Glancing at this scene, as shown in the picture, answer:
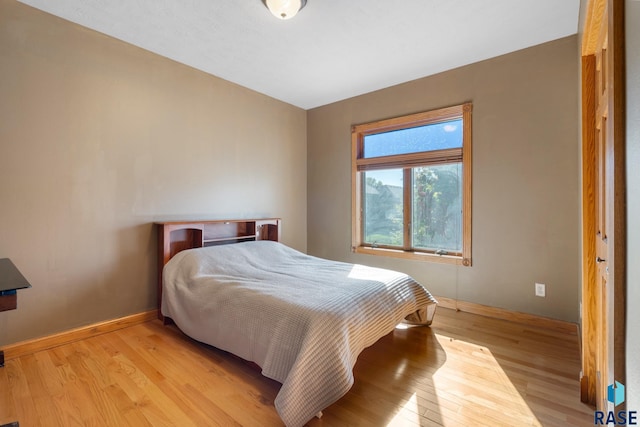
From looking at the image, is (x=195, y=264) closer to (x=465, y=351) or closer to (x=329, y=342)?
(x=329, y=342)

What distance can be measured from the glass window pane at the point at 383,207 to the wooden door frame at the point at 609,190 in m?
2.07

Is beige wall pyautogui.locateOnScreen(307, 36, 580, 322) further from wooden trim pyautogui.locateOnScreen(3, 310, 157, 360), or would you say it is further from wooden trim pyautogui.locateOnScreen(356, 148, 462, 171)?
wooden trim pyautogui.locateOnScreen(3, 310, 157, 360)

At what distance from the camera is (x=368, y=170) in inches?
156

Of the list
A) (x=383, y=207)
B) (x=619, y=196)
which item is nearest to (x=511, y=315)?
(x=383, y=207)

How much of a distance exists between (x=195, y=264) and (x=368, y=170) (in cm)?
241

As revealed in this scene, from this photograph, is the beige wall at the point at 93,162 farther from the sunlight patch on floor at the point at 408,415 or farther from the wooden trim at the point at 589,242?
the wooden trim at the point at 589,242

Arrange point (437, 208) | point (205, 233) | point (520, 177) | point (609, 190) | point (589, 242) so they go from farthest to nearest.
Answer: point (437, 208) → point (205, 233) → point (520, 177) → point (589, 242) → point (609, 190)

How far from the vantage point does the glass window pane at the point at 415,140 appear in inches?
130

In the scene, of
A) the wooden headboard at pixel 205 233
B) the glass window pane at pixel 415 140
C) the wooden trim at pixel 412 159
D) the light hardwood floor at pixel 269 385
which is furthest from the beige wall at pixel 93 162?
the glass window pane at pixel 415 140

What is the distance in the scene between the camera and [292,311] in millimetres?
1812

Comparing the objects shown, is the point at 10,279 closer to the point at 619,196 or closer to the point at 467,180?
the point at 619,196

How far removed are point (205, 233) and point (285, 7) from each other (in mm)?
2283

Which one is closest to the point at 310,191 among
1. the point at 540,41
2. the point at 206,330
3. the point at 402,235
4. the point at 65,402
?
the point at 402,235

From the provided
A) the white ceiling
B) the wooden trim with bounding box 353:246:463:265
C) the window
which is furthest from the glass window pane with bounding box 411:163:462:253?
the white ceiling
